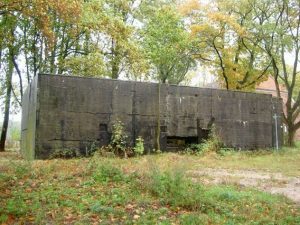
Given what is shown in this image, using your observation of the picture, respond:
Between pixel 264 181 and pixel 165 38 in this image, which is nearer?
pixel 264 181

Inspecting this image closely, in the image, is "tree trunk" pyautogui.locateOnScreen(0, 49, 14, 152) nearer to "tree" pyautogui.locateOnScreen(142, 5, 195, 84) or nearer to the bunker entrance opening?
"tree" pyautogui.locateOnScreen(142, 5, 195, 84)

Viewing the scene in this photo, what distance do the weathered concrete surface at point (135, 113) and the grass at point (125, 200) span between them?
15.9 feet

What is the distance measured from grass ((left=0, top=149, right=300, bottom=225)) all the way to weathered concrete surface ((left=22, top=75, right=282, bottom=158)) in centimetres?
484

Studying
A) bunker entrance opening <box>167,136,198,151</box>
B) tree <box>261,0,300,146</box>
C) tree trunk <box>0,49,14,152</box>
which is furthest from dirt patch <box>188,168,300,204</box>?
tree trunk <box>0,49,14,152</box>

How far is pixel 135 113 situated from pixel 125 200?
8.59m

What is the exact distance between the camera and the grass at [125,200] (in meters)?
5.63

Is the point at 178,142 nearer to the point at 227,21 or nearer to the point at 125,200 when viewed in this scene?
the point at 125,200


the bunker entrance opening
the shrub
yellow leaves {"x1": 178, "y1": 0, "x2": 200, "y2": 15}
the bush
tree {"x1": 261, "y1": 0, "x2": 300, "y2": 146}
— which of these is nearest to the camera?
the bush

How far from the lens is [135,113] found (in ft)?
48.8

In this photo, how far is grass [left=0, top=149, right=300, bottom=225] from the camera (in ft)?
18.5

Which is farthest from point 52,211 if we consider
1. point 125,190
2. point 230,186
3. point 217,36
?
point 217,36

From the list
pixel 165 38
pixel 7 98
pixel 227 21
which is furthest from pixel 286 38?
pixel 7 98

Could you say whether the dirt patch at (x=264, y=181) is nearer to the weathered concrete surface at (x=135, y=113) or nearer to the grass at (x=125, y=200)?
the grass at (x=125, y=200)

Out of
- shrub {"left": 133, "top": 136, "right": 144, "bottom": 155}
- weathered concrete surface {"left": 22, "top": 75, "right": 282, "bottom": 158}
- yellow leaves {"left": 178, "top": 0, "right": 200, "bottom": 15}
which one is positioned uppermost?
yellow leaves {"left": 178, "top": 0, "right": 200, "bottom": 15}
